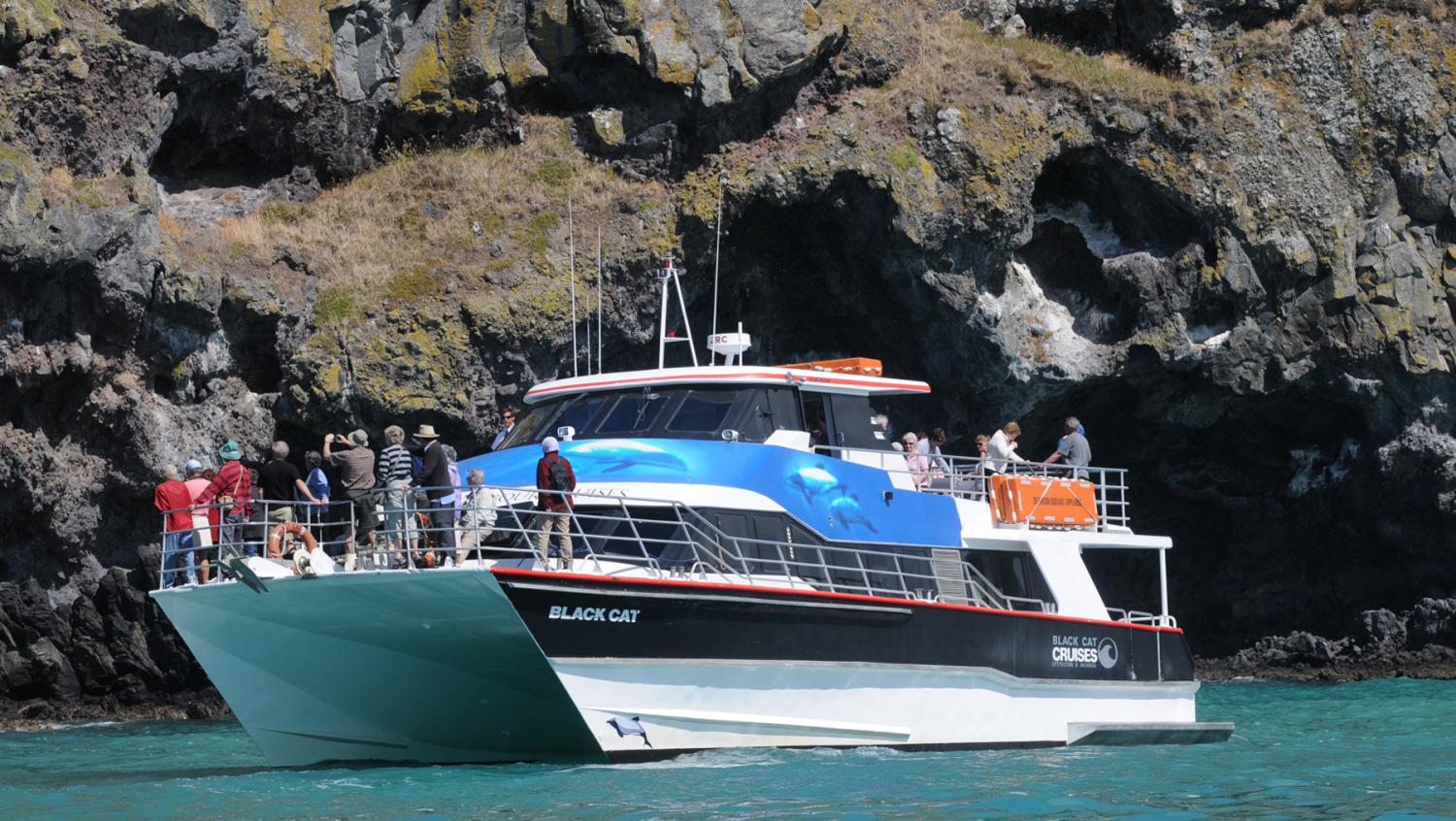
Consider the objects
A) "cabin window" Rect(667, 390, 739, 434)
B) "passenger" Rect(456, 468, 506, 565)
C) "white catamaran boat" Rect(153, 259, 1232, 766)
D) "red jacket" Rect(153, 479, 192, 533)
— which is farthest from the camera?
"cabin window" Rect(667, 390, 739, 434)

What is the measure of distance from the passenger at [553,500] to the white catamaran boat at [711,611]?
0.13m

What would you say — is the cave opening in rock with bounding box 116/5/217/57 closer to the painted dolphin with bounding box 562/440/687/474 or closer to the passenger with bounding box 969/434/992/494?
the painted dolphin with bounding box 562/440/687/474

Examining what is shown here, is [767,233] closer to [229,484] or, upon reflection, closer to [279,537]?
[229,484]

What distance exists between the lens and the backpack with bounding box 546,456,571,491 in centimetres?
1100

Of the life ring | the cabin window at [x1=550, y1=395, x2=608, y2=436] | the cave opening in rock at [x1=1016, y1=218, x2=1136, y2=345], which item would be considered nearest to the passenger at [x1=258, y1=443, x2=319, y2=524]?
the life ring

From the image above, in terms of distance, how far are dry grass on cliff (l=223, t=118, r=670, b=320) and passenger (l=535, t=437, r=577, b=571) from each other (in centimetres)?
969

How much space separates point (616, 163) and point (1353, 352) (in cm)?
1245

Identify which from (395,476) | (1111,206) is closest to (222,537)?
(395,476)

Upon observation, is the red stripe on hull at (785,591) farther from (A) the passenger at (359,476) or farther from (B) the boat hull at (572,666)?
(A) the passenger at (359,476)

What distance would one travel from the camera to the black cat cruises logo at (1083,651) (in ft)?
44.3

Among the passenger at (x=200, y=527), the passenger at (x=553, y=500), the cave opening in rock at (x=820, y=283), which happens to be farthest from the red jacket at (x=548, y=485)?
the cave opening in rock at (x=820, y=283)

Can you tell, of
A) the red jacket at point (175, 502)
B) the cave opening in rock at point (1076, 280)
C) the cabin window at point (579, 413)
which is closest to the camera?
the red jacket at point (175, 502)

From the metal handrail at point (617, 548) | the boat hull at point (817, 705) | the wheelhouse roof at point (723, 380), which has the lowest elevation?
the boat hull at point (817, 705)

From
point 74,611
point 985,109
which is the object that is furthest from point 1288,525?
point 74,611
